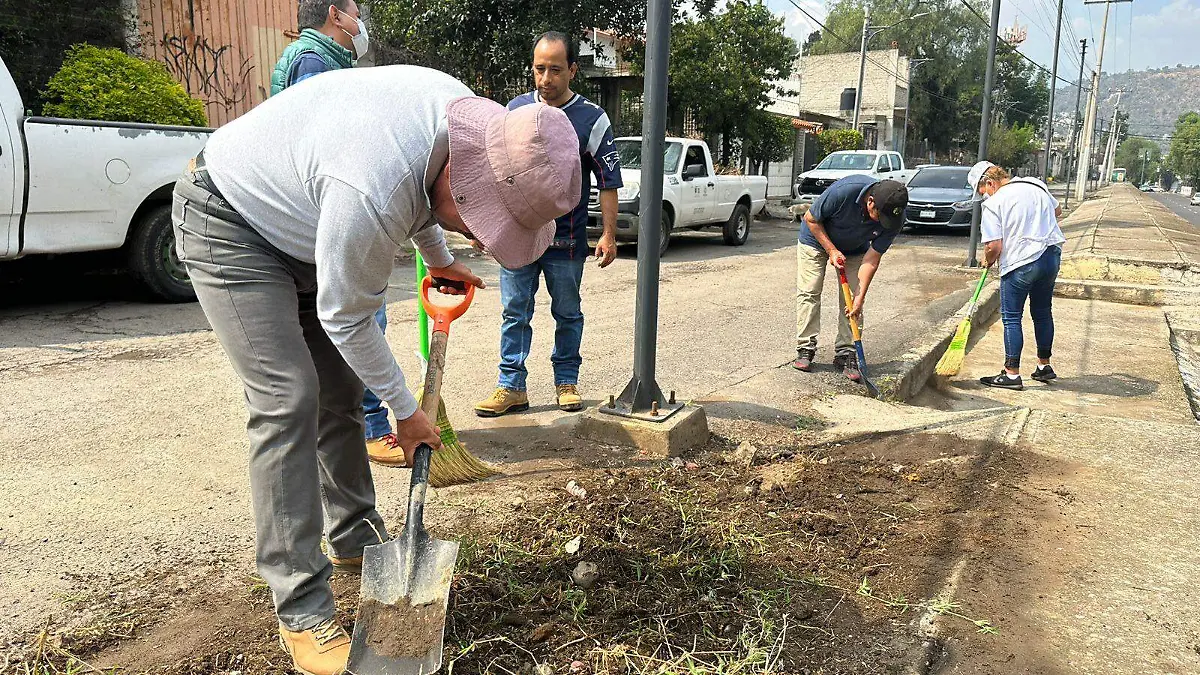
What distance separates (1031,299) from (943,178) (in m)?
12.5

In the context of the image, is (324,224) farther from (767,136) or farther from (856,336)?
(767,136)

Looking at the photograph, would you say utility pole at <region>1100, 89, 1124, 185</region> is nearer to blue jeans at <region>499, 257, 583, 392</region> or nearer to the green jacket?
blue jeans at <region>499, 257, 583, 392</region>

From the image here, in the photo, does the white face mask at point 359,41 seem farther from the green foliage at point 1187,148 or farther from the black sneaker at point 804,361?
the green foliage at point 1187,148

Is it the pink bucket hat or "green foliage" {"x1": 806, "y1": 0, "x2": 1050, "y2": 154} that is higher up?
"green foliage" {"x1": 806, "y1": 0, "x2": 1050, "y2": 154}

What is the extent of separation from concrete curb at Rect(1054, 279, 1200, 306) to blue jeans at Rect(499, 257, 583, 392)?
8370 mm

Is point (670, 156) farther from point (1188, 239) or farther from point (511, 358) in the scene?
point (1188, 239)

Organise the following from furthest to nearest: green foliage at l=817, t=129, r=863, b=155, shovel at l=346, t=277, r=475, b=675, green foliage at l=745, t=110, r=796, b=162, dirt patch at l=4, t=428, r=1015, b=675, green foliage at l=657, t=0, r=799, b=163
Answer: green foliage at l=817, t=129, r=863, b=155
green foliage at l=745, t=110, r=796, b=162
green foliage at l=657, t=0, r=799, b=163
dirt patch at l=4, t=428, r=1015, b=675
shovel at l=346, t=277, r=475, b=675

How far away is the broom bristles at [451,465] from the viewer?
3.37 meters

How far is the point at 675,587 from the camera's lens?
266cm

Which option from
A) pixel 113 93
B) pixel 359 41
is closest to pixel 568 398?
pixel 359 41

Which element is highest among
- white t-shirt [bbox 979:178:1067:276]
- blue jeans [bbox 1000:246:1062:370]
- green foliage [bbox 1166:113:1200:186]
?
green foliage [bbox 1166:113:1200:186]

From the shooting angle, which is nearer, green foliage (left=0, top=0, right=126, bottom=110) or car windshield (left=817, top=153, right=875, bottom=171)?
green foliage (left=0, top=0, right=126, bottom=110)

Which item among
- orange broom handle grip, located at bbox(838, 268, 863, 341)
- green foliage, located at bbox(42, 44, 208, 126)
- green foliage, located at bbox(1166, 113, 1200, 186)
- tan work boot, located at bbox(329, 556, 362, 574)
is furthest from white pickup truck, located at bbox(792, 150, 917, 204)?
green foliage, located at bbox(1166, 113, 1200, 186)

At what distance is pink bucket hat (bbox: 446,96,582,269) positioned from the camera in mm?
1853
